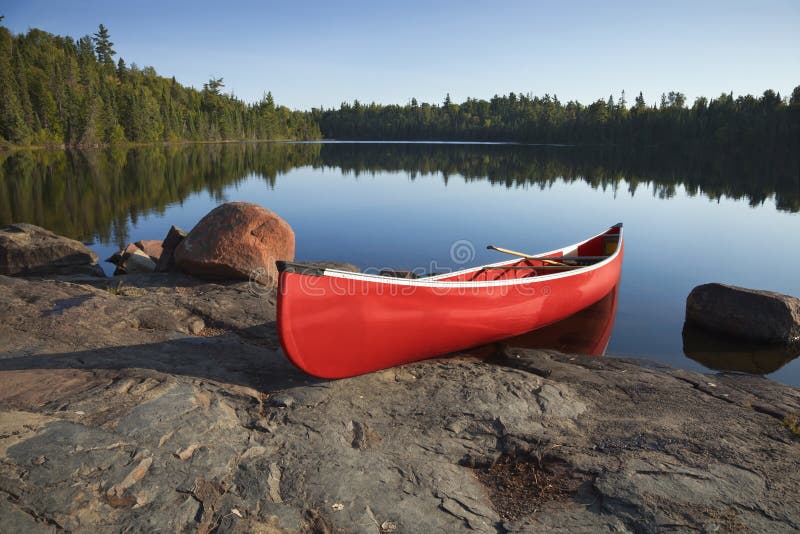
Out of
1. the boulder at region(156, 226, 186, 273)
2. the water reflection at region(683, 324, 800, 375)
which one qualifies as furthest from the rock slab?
the boulder at region(156, 226, 186, 273)

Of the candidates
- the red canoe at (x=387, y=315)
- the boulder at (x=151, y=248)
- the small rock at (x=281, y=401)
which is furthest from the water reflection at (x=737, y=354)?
the boulder at (x=151, y=248)

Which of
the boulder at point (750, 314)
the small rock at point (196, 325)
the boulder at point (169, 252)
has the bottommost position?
the boulder at point (750, 314)

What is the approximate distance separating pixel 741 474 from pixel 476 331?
134 inches

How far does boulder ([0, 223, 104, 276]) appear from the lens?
10.2 meters

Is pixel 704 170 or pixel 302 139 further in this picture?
pixel 302 139

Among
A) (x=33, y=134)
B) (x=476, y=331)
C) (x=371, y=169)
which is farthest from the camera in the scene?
(x=33, y=134)

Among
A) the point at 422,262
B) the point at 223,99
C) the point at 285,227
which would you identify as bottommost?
the point at 422,262

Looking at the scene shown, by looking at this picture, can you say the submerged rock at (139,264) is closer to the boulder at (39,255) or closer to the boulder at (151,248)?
the boulder at (151,248)

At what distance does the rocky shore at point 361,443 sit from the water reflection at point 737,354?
1.83m

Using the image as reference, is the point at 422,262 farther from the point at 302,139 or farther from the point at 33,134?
the point at 302,139

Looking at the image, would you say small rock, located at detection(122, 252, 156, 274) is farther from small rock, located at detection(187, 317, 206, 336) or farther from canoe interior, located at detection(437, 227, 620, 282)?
canoe interior, located at detection(437, 227, 620, 282)

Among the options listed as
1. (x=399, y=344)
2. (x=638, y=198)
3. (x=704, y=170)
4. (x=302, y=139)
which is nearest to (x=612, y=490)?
(x=399, y=344)

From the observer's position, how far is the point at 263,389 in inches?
195

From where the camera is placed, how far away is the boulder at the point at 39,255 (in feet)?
33.3
